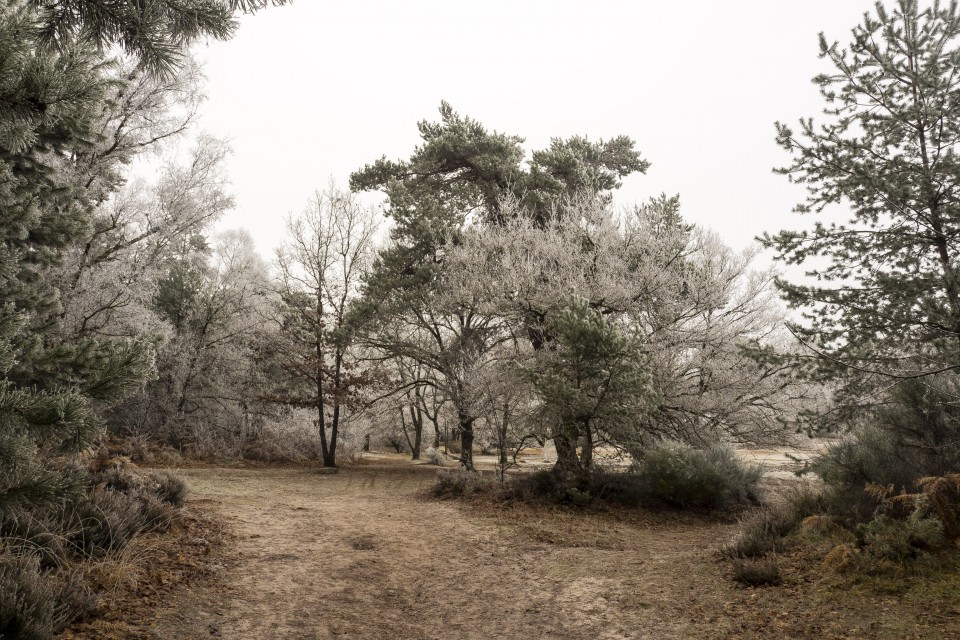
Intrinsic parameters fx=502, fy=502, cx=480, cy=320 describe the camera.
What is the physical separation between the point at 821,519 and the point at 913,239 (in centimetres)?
315

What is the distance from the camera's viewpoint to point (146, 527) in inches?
233

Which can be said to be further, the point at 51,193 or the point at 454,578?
the point at 454,578

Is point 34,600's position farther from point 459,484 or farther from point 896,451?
point 459,484

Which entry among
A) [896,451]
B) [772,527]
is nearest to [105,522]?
[772,527]

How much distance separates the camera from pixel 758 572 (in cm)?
482

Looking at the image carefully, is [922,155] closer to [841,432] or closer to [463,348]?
[841,432]

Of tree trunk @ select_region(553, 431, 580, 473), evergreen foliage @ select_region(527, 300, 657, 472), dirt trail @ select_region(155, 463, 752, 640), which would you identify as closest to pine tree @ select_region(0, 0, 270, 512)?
dirt trail @ select_region(155, 463, 752, 640)

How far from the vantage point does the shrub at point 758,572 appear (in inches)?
188

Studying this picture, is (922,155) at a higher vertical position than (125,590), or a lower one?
higher

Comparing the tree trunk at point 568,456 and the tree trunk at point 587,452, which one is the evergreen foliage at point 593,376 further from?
the tree trunk at point 568,456

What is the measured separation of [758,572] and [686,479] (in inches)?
176

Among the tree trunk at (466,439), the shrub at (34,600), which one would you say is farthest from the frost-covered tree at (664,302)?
the shrub at (34,600)

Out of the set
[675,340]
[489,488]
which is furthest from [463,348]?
[675,340]

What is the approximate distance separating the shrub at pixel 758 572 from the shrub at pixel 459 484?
6563 millimetres
